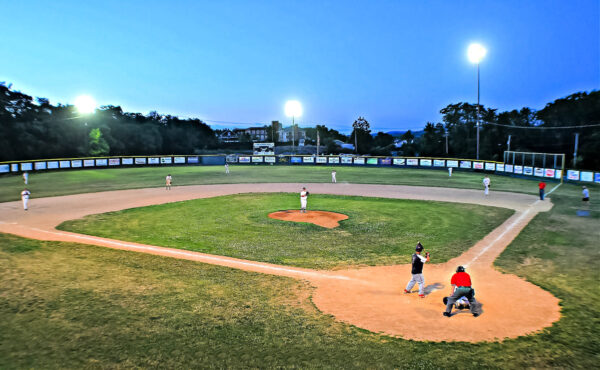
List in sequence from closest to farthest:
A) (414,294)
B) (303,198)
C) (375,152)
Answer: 1. (414,294)
2. (303,198)
3. (375,152)

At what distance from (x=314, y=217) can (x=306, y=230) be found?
3520 mm

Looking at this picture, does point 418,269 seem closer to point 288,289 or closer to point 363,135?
point 288,289

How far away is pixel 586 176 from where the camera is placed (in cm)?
4347

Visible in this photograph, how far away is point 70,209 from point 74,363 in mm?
22672

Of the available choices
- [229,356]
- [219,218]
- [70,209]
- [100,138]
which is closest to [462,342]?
[229,356]

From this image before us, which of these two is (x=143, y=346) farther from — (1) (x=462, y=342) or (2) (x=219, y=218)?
(2) (x=219, y=218)

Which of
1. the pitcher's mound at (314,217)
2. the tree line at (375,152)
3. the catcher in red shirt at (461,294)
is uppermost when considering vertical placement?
the tree line at (375,152)

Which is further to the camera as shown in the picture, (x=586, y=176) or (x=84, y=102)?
(x=84, y=102)

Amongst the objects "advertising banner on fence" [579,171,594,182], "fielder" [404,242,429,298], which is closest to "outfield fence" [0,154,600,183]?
"advertising banner on fence" [579,171,594,182]

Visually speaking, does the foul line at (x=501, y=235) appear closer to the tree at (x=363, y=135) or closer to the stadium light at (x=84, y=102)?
the stadium light at (x=84, y=102)

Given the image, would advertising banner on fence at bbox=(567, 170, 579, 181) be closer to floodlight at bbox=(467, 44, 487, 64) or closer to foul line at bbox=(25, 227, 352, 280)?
floodlight at bbox=(467, 44, 487, 64)

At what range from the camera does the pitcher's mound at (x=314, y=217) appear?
22656 millimetres

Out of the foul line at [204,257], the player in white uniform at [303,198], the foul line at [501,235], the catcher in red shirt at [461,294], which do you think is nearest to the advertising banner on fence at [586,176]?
the foul line at [501,235]

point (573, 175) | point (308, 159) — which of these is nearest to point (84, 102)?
point (308, 159)
